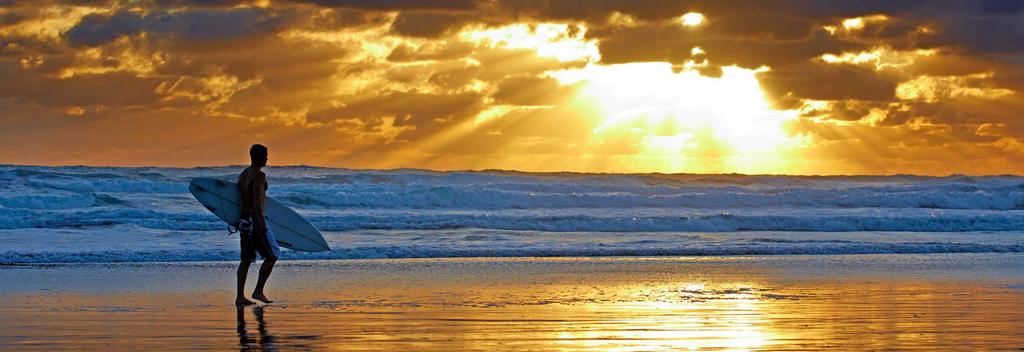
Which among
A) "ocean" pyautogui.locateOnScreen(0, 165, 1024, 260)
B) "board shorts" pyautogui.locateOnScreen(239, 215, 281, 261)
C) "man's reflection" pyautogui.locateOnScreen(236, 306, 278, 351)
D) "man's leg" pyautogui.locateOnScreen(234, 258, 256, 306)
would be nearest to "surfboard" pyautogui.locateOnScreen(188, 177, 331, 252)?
"board shorts" pyautogui.locateOnScreen(239, 215, 281, 261)

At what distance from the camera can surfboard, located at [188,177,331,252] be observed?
13953mm

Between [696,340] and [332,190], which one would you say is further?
[332,190]

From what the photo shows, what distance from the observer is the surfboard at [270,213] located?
1395 cm

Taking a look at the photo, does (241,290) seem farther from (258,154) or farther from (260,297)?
(258,154)

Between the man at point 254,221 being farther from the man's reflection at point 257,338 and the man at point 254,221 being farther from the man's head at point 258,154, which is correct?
the man's reflection at point 257,338

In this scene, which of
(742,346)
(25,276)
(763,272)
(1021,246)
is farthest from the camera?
(1021,246)

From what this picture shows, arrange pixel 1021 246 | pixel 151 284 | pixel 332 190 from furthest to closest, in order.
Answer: pixel 332 190 → pixel 1021 246 → pixel 151 284

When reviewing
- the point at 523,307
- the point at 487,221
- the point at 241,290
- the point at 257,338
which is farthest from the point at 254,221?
the point at 487,221

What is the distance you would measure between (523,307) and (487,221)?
1640cm

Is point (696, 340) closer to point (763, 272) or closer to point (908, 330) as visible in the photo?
point (908, 330)

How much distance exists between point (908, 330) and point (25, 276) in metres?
10.5

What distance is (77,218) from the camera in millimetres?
25016

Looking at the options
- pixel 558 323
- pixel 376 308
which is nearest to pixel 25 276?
pixel 376 308

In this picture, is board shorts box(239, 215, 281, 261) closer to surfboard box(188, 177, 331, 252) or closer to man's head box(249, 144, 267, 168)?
man's head box(249, 144, 267, 168)
